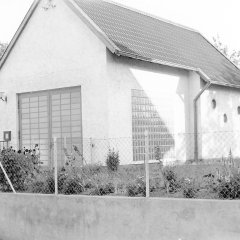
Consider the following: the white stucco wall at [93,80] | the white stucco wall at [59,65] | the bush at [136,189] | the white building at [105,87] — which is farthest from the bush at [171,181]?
the white stucco wall at [59,65]

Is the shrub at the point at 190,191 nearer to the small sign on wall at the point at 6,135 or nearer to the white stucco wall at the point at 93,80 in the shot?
the white stucco wall at the point at 93,80

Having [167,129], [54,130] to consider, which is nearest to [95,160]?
[54,130]

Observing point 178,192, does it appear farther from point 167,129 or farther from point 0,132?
point 0,132

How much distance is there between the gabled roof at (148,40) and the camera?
48.7ft

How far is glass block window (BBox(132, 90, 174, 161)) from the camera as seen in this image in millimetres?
15039

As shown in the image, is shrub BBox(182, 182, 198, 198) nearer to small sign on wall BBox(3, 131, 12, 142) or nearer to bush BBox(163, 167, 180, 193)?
bush BBox(163, 167, 180, 193)

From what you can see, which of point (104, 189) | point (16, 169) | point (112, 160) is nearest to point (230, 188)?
point (104, 189)

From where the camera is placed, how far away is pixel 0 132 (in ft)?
57.4

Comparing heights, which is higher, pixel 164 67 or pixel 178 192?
pixel 164 67

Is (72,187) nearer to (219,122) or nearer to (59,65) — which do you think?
(59,65)

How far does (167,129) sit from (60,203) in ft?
26.3

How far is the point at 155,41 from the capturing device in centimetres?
1738

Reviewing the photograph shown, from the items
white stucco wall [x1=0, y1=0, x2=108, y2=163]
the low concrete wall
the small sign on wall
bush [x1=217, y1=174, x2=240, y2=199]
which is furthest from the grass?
the small sign on wall

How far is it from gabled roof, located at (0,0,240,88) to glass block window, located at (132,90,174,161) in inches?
54.0
